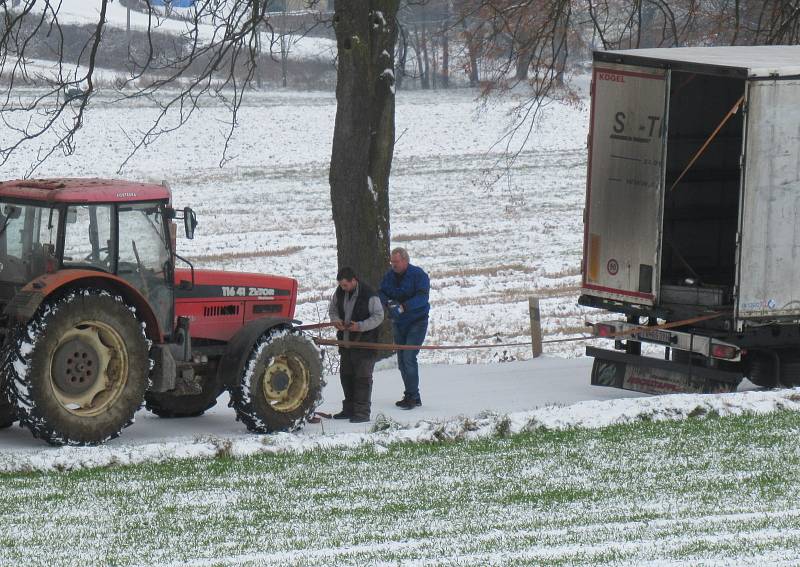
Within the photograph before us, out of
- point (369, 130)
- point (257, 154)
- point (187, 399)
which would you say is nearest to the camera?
point (187, 399)

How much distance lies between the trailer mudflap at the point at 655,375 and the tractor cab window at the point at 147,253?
4.77 m

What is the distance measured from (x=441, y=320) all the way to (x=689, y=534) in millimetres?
12741

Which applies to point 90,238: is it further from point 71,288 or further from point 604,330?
point 604,330

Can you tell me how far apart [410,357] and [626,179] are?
2714 millimetres

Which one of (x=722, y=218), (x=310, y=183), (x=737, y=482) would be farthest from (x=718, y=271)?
(x=310, y=183)

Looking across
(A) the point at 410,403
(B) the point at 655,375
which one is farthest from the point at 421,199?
(A) the point at 410,403

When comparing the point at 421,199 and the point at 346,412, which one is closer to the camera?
the point at 346,412

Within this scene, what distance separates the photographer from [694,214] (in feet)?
47.6

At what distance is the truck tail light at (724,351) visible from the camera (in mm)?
12695

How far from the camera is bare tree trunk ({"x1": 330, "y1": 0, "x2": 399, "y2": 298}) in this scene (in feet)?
52.2

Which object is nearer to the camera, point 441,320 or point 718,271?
point 718,271

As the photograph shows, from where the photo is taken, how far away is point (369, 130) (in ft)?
52.9

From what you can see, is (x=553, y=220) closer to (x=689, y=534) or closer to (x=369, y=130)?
(x=369, y=130)

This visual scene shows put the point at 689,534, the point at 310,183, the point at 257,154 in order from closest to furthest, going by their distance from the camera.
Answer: the point at 689,534
the point at 310,183
the point at 257,154
